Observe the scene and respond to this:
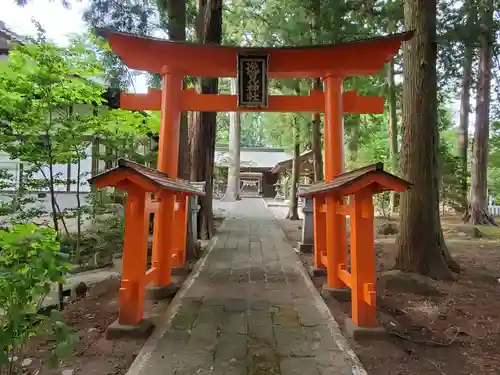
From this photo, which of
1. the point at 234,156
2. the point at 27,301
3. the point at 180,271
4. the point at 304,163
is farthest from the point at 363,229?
the point at 304,163

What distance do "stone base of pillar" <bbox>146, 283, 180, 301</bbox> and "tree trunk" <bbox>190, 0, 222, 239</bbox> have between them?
464 cm

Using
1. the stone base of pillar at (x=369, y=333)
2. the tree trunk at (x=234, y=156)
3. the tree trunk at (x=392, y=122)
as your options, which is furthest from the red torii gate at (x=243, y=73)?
the tree trunk at (x=234, y=156)

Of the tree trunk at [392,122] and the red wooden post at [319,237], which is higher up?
the tree trunk at [392,122]

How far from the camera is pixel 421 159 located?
561 cm

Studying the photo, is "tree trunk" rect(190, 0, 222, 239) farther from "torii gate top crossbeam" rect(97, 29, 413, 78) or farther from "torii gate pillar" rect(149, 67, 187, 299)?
"torii gate pillar" rect(149, 67, 187, 299)

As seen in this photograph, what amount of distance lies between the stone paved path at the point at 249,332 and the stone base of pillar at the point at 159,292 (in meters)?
0.20

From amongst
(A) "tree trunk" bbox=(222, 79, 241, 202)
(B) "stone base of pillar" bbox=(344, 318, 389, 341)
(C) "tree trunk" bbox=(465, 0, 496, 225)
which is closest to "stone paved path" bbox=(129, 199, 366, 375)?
(B) "stone base of pillar" bbox=(344, 318, 389, 341)

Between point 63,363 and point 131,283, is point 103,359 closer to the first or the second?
point 63,363

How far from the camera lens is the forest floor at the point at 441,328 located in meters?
3.07

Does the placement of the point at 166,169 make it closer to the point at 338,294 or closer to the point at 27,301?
the point at 338,294

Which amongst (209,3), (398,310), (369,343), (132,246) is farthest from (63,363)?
(209,3)

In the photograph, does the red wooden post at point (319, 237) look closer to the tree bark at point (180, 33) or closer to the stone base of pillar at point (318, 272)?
the stone base of pillar at point (318, 272)

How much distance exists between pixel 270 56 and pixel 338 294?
3493 millimetres

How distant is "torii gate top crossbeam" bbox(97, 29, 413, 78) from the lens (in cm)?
507
